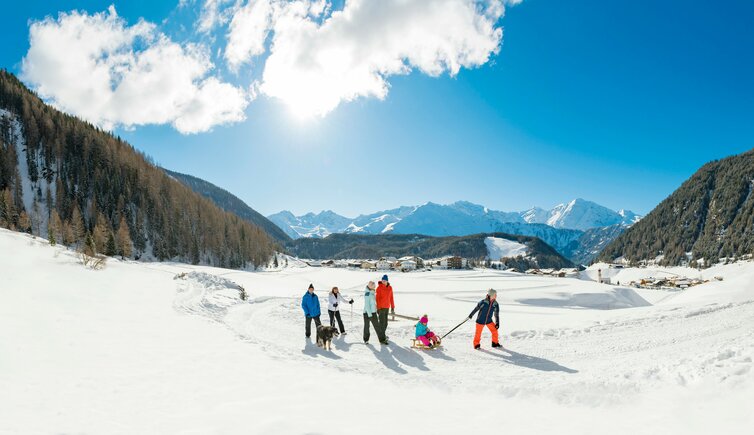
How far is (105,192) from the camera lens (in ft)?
354

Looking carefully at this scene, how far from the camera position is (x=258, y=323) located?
1767 cm

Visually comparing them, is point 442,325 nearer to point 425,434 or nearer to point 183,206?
point 425,434

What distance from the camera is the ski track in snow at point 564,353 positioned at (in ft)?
27.3

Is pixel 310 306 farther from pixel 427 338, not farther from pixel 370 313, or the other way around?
pixel 427 338

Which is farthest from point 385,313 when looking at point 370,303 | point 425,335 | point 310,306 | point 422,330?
point 310,306

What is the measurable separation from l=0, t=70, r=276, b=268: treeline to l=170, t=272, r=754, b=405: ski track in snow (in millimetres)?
100626

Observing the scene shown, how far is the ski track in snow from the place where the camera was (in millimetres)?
8312

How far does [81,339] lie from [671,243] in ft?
821

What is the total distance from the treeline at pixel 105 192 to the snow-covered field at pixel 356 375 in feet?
325

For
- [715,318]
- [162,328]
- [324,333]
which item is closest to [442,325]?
[324,333]

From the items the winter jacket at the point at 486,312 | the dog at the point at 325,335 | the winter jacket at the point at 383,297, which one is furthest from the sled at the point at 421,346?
the dog at the point at 325,335

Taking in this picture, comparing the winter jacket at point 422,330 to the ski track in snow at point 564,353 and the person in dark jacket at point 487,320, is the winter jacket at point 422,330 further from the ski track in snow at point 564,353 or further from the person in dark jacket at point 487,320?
the person in dark jacket at point 487,320

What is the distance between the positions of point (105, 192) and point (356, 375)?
12747 centimetres

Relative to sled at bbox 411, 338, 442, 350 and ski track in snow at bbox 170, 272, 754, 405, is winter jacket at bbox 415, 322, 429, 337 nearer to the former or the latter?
sled at bbox 411, 338, 442, 350
